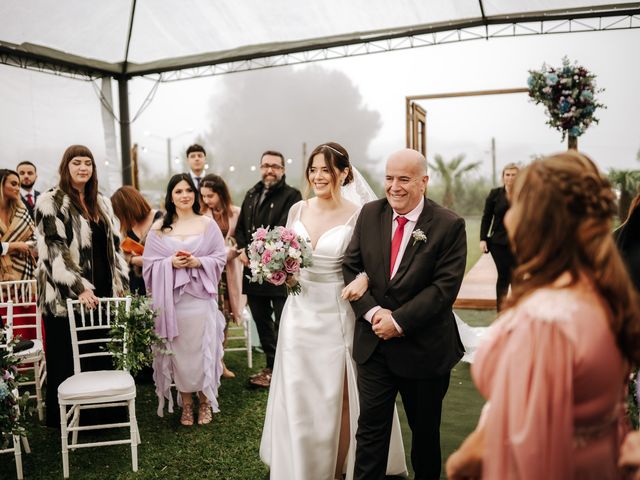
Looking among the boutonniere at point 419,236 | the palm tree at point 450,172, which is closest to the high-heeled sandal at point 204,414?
the boutonniere at point 419,236

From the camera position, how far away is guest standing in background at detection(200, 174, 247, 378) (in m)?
6.17

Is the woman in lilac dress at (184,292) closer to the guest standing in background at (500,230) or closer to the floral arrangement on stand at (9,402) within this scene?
the floral arrangement on stand at (9,402)

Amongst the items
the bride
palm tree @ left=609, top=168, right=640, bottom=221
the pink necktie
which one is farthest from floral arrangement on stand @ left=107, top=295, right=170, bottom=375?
palm tree @ left=609, top=168, right=640, bottom=221

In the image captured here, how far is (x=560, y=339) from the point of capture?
1.37 m

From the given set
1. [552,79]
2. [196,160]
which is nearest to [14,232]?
[196,160]

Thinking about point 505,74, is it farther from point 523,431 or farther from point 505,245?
point 523,431

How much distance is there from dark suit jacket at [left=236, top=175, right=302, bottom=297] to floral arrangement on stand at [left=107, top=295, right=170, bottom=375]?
4.67 feet

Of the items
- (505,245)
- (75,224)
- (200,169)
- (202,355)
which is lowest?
(202,355)

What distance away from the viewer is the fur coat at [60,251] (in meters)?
4.30

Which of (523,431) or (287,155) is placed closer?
(523,431)

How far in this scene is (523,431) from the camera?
1.38 m

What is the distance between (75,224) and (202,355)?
1428mm

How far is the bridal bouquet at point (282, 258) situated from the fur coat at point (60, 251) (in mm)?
1628

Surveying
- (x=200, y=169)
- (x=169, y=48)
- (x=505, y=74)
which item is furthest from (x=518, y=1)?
(x=169, y=48)
